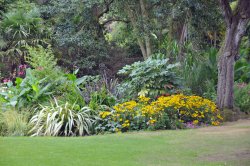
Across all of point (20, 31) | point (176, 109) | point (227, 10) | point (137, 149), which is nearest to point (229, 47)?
point (227, 10)

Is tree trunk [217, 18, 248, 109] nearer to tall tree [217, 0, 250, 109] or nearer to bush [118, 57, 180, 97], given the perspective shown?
tall tree [217, 0, 250, 109]

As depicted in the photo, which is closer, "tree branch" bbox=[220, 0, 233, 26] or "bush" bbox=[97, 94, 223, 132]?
"bush" bbox=[97, 94, 223, 132]

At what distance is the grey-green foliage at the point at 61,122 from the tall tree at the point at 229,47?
403cm

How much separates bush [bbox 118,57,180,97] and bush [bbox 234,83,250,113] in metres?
2.23

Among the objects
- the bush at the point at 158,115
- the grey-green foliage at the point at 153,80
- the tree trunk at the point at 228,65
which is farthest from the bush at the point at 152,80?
the tree trunk at the point at 228,65

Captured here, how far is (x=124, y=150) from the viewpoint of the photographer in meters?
8.18

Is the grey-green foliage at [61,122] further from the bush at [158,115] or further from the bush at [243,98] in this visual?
the bush at [243,98]

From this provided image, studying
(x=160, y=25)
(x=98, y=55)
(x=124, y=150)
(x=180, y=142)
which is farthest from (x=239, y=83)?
(x=124, y=150)

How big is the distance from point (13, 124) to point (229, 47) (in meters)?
6.35

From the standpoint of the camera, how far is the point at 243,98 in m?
14.3

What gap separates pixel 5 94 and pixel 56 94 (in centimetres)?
140

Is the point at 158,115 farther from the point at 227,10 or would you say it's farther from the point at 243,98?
the point at 243,98

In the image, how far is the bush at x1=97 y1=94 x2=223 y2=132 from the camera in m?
11.0

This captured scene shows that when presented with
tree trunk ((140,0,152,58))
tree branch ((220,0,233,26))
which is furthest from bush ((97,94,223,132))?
tree trunk ((140,0,152,58))
